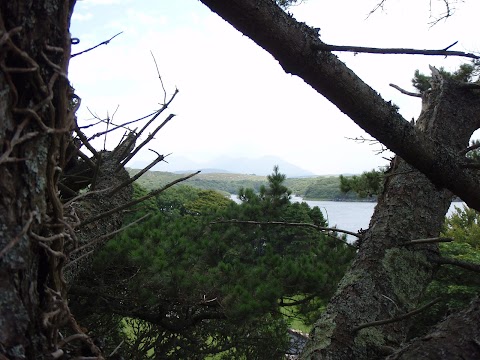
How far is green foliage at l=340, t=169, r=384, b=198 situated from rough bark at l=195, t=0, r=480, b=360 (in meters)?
2.88

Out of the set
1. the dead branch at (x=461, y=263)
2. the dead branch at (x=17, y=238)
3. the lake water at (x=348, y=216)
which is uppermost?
the dead branch at (x=17, y=238)

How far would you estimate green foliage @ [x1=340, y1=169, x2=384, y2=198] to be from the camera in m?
5.69

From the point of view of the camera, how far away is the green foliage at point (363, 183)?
569cm

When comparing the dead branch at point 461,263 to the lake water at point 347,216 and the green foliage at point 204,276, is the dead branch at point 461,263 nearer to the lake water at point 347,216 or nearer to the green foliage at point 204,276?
the green foliage at point 204,276

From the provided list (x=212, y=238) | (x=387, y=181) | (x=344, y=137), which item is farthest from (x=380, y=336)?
(x=212, y=238)

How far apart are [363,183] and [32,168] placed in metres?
5.73

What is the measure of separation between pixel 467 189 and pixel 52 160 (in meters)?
1.85

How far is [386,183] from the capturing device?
259cm

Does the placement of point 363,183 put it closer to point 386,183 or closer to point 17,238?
point 386,183

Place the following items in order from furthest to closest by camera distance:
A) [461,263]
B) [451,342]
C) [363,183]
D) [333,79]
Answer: [363,183] < [461,263] < [333,79] < [451,342]

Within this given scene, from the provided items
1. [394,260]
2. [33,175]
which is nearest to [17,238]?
[33,175]

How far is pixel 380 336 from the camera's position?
1941mm

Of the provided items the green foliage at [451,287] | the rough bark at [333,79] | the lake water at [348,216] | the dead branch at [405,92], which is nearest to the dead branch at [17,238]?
the rough bark at [333,79]

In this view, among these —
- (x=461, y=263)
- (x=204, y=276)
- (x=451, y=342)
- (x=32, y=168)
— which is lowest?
(x=204, y=276)
